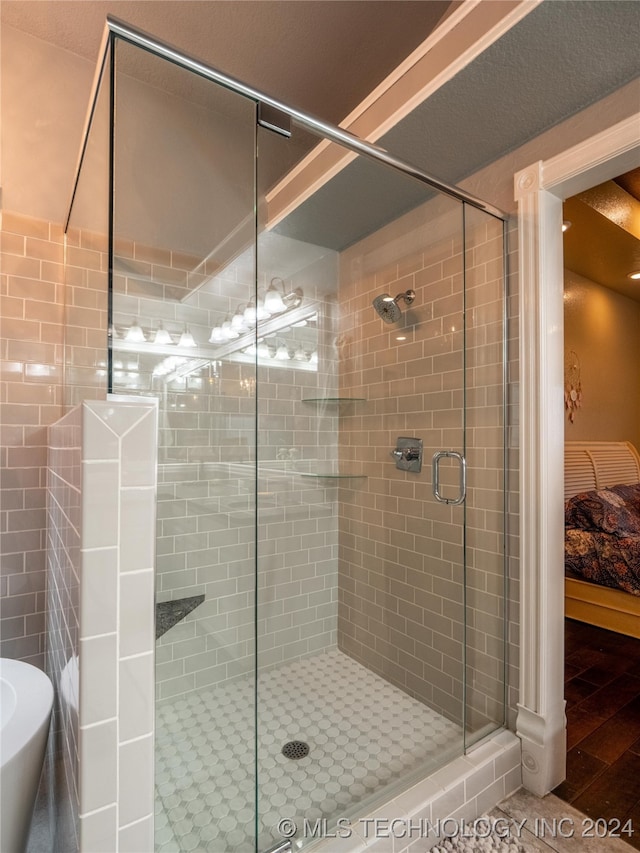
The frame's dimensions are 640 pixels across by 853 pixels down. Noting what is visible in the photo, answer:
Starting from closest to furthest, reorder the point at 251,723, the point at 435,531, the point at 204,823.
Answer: the point at 204,823, the point at 251,723, the point at 435,531

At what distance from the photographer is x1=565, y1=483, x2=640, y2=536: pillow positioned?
3057 millimetres

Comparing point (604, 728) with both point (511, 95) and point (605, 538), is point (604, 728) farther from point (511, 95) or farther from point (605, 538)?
point (511, 95)

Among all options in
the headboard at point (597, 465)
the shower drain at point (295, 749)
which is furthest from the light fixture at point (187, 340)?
the headboard at point (597, 465)

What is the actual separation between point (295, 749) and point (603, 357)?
4.75 m

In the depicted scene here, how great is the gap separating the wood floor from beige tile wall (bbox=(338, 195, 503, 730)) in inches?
14.9

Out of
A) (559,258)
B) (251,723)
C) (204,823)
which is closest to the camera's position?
(204,823)

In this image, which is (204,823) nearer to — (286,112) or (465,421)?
(465,421)

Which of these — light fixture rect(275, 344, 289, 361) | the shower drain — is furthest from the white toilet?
light fixture rect(275, 344, 289, 361)

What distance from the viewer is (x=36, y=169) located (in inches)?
75.9

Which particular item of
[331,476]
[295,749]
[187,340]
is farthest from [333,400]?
[295,749]

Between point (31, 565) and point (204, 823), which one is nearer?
point (204, 823)

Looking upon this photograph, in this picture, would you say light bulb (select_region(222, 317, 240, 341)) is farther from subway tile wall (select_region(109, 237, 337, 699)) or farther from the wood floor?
the wood floor

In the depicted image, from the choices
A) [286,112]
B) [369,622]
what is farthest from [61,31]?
[369,622]

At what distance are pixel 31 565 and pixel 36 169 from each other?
1.73 m
